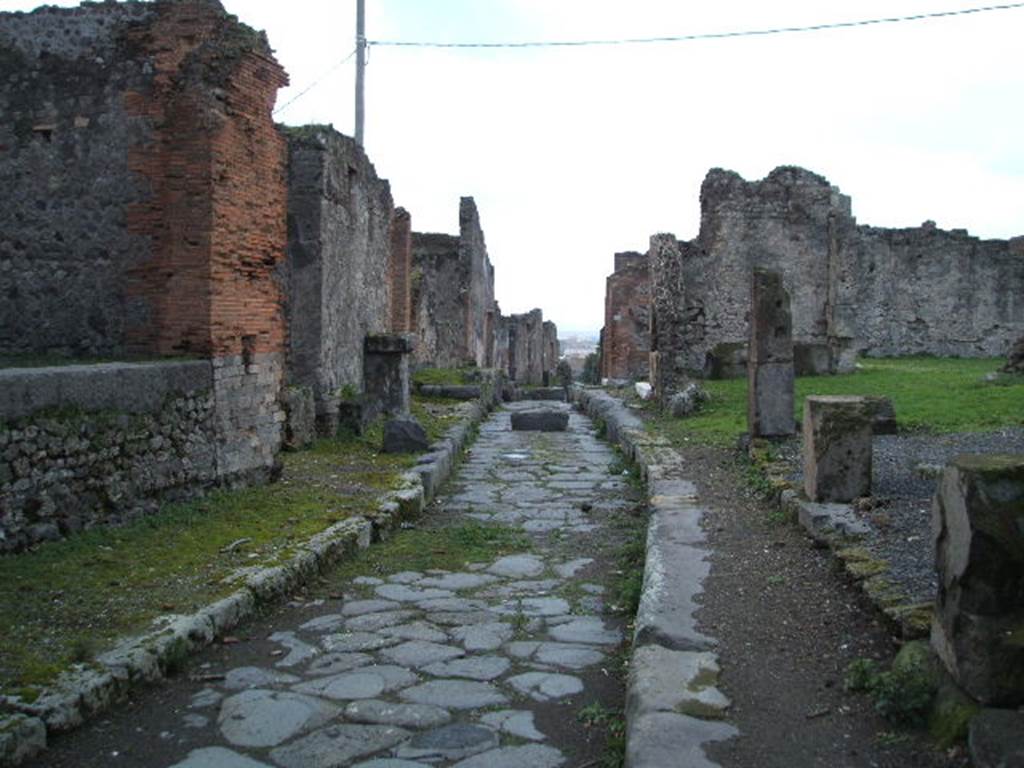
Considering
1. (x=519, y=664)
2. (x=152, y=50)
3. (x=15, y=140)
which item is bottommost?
(x=519, y=664)

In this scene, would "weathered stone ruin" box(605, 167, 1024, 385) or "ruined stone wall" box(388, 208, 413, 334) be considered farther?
"weathered stone ruin" box(605, 167, 1024, 385)

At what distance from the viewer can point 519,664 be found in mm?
4797

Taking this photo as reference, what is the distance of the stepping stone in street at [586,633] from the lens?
204 inches

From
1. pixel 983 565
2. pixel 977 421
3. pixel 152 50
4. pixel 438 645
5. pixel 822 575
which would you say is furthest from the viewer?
pixel 977 421

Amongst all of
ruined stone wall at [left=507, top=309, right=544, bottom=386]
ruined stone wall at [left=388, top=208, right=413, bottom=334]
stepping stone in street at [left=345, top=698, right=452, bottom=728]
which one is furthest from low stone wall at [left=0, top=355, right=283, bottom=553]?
ruined stone wall at [left=507, top=309, right=544, bottom=386]

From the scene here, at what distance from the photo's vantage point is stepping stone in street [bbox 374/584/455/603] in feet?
19.6

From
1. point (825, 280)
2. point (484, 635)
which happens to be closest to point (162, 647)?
point (484, 635)

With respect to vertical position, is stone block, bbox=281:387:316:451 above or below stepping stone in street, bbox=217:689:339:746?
above

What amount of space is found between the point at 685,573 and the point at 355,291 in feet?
27.2

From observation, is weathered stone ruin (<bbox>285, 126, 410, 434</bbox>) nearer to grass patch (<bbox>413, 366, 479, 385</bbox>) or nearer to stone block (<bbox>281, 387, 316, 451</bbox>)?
stone block (<bbox>281, 387, 316, 451</bbox>)

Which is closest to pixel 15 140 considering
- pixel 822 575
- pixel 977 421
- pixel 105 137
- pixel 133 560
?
pixel 105 137

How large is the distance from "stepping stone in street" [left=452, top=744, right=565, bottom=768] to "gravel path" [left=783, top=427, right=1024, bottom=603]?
5.86ft

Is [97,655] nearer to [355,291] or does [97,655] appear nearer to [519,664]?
[519,664]

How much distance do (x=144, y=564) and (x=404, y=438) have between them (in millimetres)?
5408
